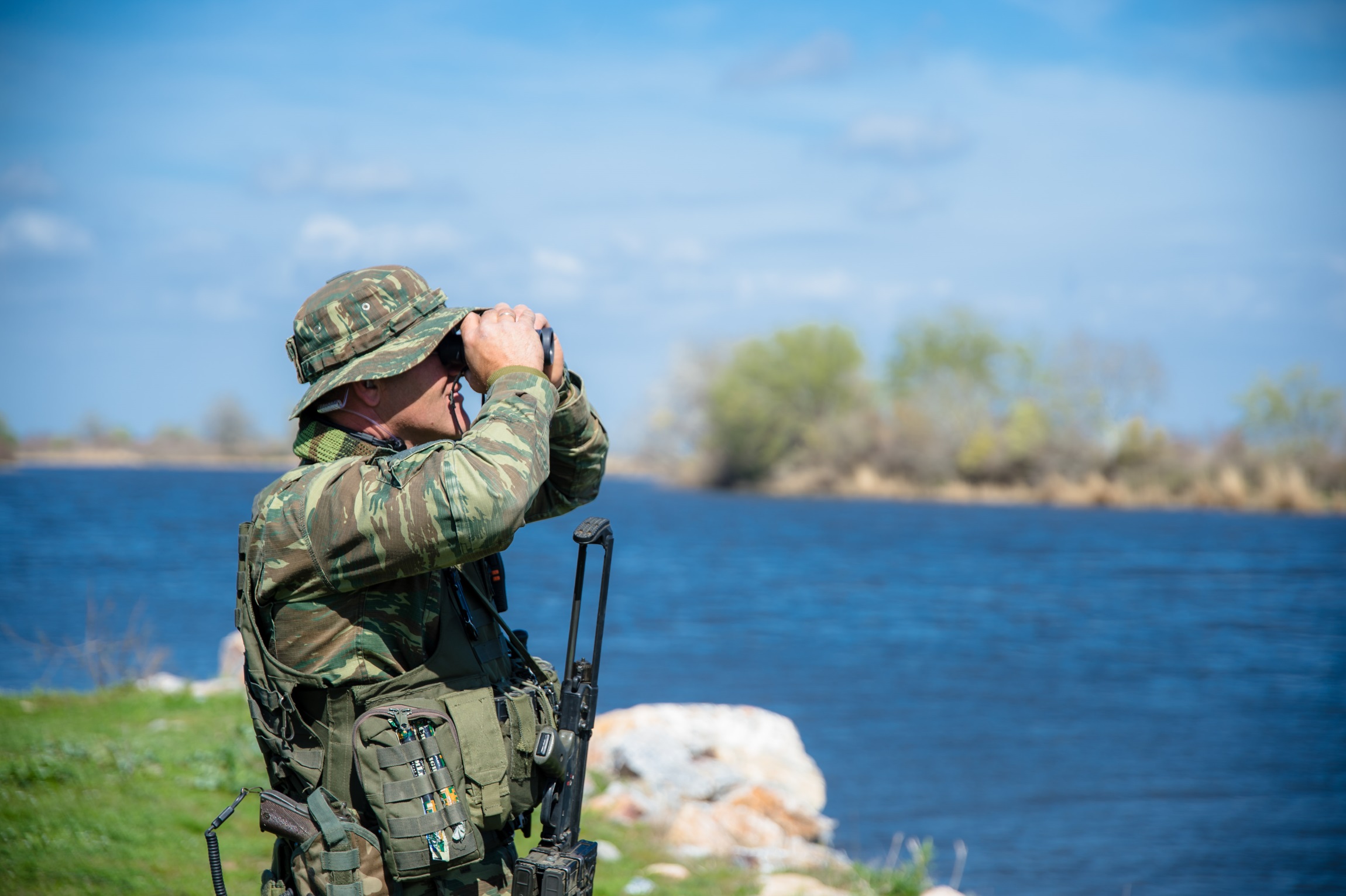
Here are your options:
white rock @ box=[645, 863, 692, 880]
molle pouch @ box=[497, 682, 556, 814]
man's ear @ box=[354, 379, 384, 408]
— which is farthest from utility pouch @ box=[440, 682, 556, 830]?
white rock @ box=[645, 863, 692, 880]

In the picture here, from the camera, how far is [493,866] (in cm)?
284

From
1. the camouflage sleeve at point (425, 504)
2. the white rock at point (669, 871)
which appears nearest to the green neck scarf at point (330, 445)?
the camouflage sleeve at point (425, 504)

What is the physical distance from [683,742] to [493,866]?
24.4 feet

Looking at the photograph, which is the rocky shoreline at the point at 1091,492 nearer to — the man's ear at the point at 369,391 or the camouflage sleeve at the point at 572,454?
the camouflage sleeve at the point at 572,454

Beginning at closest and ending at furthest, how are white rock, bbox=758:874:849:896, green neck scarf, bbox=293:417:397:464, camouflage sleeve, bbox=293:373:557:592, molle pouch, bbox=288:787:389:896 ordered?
camouflage sleeve, bbox=293:373:557:592 < molle pouch, bbox=288:787:389:896 < green neck scarf, bbox=293:417:397:464 < white rock, bbox=758:874:849:896

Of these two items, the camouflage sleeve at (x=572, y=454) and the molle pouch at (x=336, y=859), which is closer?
the molle pouch at (x=336, y=859)

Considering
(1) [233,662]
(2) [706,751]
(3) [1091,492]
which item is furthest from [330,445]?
(3) [1091,492]

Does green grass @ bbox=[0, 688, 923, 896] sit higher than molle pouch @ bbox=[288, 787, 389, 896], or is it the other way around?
molle pouch @ bbox=[288, 787, 389, 896]

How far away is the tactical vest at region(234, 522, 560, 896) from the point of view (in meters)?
2.61

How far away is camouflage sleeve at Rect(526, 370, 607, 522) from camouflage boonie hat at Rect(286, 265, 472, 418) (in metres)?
0.39

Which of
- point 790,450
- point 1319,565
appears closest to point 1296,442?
point 1319,565

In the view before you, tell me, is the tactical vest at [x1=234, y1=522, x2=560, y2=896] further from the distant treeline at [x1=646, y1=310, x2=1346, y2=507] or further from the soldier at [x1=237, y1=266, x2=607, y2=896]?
the distant treeline at [x1=646, y1=310, x2=1346, y2=507]

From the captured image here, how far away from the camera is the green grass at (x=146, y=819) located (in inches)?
213

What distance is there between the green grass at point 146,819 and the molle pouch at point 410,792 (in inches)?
135
